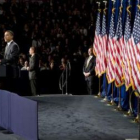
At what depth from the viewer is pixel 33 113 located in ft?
26.2

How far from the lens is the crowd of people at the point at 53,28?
58.4ft

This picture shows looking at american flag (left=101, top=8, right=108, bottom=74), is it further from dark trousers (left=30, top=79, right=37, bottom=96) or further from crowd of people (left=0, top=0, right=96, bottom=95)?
crowd of people (left=0, top=0, right=96, bottom=95)

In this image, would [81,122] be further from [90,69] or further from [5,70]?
[90,69]

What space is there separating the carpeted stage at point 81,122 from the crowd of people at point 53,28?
468 centimetres

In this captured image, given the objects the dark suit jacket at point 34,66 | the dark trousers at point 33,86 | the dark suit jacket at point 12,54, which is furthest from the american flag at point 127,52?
the dark trousers at point 33,86

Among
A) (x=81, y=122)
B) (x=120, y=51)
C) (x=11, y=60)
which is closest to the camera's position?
(x=81, y=122)

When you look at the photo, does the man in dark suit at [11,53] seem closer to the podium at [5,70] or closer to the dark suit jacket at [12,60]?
the dark suit jacket at [12,60]

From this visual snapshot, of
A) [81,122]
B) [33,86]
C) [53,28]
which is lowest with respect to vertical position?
[81,122]

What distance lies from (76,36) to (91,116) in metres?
9.54

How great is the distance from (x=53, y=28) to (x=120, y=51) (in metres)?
8.77

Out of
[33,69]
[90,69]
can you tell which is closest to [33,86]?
[33,69]

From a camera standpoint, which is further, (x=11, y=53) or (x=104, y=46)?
(x=104, y=46)

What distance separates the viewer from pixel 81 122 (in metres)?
9.98

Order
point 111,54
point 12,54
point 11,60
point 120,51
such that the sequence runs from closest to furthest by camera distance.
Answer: point 11,60
point 12,54
point 120,51
point 111,54
